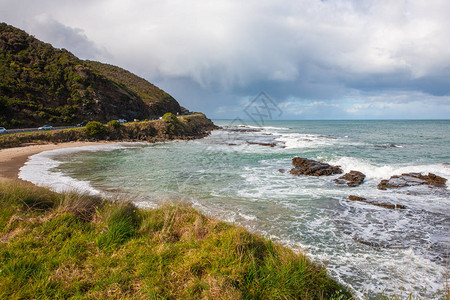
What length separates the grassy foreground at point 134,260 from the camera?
3109 mm

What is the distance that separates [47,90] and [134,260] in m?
60.4

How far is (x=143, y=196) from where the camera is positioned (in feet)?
38.1

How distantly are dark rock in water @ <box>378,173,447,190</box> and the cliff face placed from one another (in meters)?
53.1

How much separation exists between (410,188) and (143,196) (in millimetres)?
16149

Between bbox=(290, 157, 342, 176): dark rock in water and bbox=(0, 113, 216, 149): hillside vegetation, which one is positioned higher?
bbox=(0, 113, 216, 149): hillside vegetation

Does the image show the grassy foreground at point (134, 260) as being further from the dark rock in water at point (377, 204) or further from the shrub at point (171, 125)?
the shrub at point (171, 125)

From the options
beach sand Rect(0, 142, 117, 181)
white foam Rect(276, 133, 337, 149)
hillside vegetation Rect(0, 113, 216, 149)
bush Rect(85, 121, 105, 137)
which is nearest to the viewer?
beach sand Rect(0, 142, 117, 181)

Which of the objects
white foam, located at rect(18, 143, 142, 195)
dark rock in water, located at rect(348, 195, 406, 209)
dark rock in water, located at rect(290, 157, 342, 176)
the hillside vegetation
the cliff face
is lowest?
dark rock in water, located at rect(348, 195, 406, 209)

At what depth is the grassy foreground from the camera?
122 inches

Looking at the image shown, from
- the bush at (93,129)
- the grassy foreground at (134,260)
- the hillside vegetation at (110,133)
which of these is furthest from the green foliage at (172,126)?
the grassy foreground at (134,260)

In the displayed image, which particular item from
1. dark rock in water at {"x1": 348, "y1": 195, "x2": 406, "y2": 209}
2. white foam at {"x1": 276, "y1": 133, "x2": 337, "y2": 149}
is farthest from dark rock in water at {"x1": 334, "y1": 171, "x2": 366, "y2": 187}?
white foam at {"x1": 276, "y1": 133, "x2": 337, "y2": 149}

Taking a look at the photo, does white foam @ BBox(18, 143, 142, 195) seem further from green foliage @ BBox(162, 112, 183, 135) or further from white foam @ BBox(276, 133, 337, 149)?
green foliage @ BBox(162, 112, 183, 135)

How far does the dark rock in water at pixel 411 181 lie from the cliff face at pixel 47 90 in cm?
5306

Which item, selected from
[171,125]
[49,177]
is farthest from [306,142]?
[49,177]
